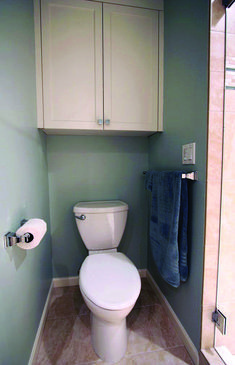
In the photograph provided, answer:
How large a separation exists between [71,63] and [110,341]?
177 centimetres

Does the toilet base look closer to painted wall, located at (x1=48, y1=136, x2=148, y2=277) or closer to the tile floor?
the tile floor

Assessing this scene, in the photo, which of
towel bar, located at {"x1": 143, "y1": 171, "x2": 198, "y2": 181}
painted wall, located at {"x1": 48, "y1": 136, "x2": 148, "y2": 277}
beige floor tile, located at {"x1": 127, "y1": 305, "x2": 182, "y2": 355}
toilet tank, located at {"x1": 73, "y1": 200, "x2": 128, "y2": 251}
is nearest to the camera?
towel bar, located at {"x1": 143, "y1": 171, "x2": 198, "y2": 181}

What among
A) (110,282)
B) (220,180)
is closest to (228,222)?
(220,180)

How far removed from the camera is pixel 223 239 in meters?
0.89

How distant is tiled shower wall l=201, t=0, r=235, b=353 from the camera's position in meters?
0.81

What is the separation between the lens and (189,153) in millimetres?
971

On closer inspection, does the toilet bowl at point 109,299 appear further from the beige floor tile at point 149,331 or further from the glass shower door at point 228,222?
the glass shower door at point 228,222

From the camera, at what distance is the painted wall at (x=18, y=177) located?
684 millimetres

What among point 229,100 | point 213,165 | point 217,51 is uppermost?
point 217,51

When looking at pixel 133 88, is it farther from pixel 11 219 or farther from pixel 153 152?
pixel 11 219

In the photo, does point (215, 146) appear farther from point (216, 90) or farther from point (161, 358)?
point (161, 358)

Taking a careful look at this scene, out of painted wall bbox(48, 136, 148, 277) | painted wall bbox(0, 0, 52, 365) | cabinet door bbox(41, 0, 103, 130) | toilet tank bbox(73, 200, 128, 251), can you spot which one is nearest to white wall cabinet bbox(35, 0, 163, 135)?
cabinet door bbox(41, 0, 103, 130)

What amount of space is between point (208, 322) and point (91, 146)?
4.66 ft

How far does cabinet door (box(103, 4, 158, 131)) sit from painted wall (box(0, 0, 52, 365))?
511mm
